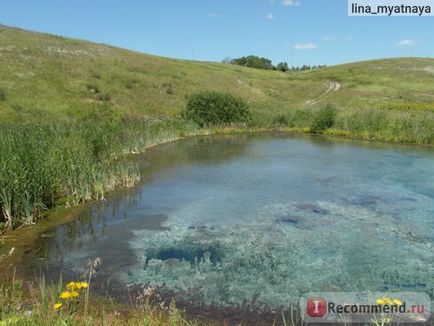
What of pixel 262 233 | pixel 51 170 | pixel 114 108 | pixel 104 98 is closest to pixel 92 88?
pixel 104 98

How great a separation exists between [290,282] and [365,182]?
30.3 ft

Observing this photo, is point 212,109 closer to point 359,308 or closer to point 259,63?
point 359,308

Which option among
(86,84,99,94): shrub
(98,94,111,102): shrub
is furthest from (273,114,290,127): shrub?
(86,84,99,94): shrub

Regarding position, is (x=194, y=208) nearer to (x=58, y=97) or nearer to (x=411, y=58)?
(x=58, y=97)

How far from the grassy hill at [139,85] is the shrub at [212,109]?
2499mm

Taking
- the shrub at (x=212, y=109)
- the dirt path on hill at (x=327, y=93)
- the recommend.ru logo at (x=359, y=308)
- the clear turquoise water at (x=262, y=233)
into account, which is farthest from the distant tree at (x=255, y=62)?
the recommend.ru logo at (x=359, y=308)

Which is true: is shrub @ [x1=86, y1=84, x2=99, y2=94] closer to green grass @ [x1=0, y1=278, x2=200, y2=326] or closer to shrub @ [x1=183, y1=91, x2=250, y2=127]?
shrub @ [x1=183, y1=91, x2=250, y2=127]

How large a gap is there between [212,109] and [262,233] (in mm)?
23796

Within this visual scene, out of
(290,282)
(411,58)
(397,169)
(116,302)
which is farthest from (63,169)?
(411,58)

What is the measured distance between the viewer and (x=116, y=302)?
6898 millimetres

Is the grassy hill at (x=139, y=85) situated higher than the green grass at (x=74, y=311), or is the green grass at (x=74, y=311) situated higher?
the grassy hill at (x=139, y=85)

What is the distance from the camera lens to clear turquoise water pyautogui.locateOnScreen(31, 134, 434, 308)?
7.84 meters

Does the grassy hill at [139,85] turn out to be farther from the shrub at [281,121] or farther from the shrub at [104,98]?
the shrub at [281,121]

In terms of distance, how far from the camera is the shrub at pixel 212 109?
33.2 m
